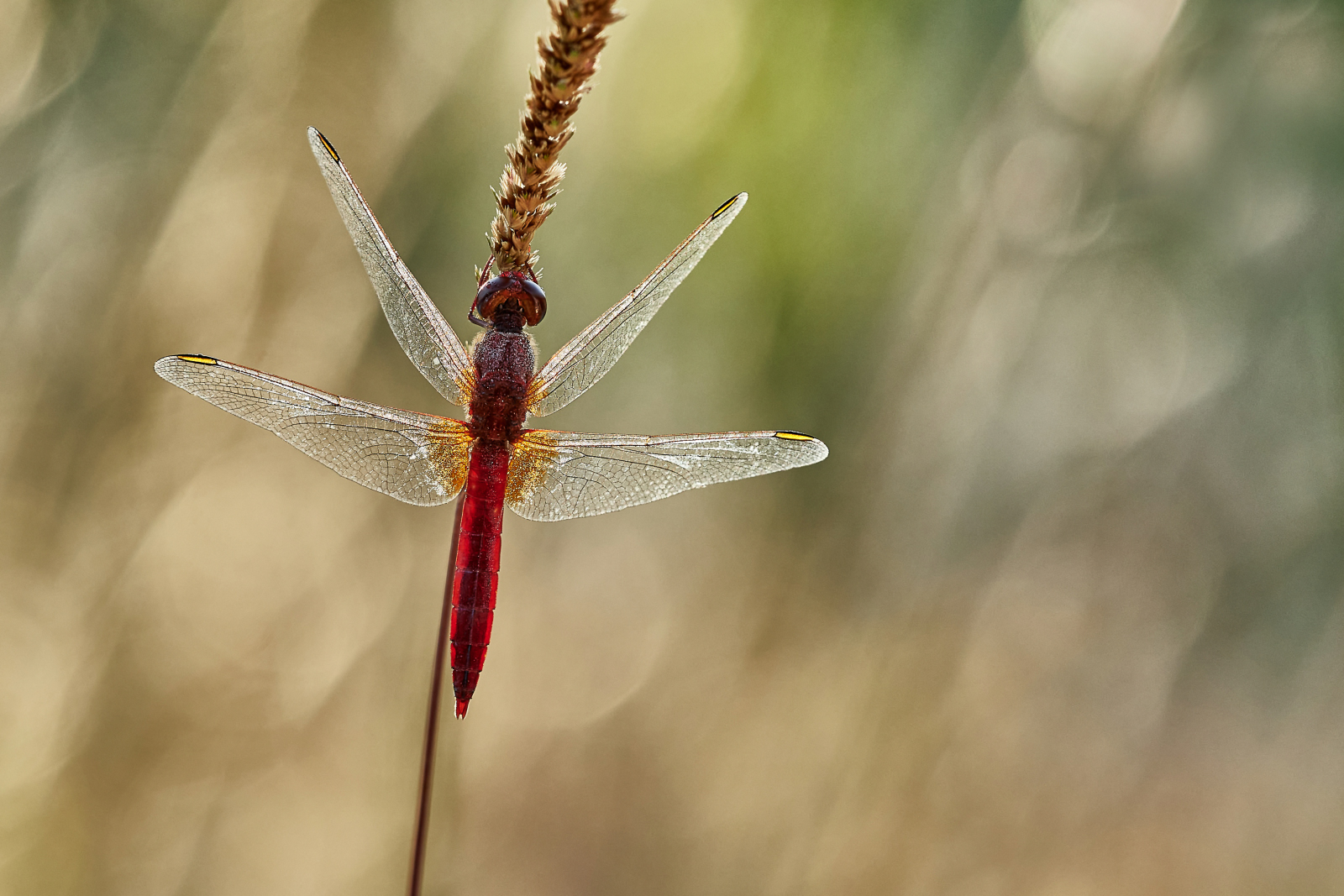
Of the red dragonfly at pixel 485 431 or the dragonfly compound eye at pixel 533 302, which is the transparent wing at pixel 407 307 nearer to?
the red dragonfly at pixel 485 431

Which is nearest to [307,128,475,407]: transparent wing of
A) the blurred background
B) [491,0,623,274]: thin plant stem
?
[491,0,623,274]: thin plant stem

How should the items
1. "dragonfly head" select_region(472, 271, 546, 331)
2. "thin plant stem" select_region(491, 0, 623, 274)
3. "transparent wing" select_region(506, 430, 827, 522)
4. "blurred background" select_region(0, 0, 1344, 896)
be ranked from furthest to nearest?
"blurred background" select_region(0, 0, 1344, 896) → "transparent wing" select_region(506, 430, 827, 522) → "dragonfly head" select_region(472, 271, 546, 331) → "thin plant stem" select_region(491, 0, 623, 274)

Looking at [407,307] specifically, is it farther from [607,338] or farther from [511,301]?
[607,338]

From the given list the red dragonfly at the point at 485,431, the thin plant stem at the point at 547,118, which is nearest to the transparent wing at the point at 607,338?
the red dragonfly at the point at 485,431

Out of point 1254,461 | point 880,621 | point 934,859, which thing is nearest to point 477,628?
point 880,621

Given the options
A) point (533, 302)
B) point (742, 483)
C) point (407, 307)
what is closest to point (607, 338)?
point (533, 302)

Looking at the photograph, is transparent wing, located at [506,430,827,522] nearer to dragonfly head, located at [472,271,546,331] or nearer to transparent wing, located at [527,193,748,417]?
transparent wing, located at [527,193,748,417]

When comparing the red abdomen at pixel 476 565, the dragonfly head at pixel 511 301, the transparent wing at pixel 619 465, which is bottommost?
the red abdomen at pixel 476 565
